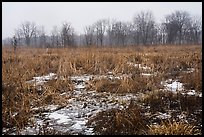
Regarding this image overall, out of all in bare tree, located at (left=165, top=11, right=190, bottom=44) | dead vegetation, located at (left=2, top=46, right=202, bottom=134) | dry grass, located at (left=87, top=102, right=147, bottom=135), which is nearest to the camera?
dry grass, located at (left=87, top=102, right=147, bottom=135)

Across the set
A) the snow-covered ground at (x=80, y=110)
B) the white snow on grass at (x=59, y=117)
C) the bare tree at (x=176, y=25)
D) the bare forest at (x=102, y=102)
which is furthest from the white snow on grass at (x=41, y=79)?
the bare tree at (x=176, y=25)

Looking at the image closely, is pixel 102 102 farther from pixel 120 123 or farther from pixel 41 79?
pixel 41 79

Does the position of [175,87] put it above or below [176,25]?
below

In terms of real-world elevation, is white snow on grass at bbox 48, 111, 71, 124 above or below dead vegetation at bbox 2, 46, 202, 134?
below

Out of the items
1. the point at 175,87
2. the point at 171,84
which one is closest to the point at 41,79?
the point at 171,84

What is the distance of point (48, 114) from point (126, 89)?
2047mm

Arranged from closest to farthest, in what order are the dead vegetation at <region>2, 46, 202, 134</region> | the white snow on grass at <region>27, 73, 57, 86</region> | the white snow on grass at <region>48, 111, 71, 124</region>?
the dead vegetation at <region>2, 46, 202, 134</region>
the white snow on grass at <region>48, 111, 71, 124</region>
the white snow on grass at <region>27, 73, 57, 86</region>

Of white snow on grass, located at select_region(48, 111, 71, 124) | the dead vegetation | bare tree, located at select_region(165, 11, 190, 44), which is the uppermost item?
bare tree, located at select_region(165, 11, 190, 44)

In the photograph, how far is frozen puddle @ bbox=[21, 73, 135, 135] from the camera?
13.8 ft

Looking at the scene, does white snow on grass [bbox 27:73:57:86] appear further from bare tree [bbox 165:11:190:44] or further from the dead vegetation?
bare tree [bbox 165:11:190:44]

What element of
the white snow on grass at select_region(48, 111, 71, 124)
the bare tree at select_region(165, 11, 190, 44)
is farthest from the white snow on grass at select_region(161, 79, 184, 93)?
the bare tree at select_region(165, 11, 190, 44)

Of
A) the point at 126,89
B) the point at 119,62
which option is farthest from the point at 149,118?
the point at 119,62

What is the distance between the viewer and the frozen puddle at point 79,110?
421 centimetres

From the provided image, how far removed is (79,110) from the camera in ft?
16.7
